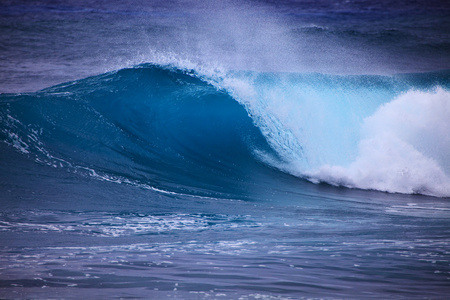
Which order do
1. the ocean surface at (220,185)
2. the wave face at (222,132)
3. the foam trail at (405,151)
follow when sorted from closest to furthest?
the ocean surface at (220,185), the wave face at (222,132), the foam trail at (405,151)

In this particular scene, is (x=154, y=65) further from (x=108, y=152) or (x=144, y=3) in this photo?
(x=144, y=3)

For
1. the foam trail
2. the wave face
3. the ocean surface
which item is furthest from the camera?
the foam trail

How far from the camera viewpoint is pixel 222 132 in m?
9.43

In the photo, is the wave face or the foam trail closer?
the wave face

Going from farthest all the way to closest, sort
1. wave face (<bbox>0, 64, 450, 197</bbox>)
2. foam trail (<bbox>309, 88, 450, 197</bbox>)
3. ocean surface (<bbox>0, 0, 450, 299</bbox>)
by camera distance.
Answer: foam trail (<bbox>309, 88, 450, 197</bbox>) → wave face (<bbox>0, 64, 450, 197</bbox>) → ocean surface (<bbox>0, 0, 450, 299</bbox>)

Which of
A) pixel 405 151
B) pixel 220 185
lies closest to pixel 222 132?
pixel 220 185

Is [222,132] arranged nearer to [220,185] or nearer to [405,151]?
[220,185]

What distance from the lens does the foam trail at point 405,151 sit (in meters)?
8.12

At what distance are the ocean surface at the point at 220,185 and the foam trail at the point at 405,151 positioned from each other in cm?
3

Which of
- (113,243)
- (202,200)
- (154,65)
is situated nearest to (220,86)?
(154,65)

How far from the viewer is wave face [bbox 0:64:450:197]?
24.2 ft

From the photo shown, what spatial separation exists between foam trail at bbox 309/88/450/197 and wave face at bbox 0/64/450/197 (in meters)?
0.02

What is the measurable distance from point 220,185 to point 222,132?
2523 millimetres

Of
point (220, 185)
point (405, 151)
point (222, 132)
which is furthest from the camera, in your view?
point (222, 132)
